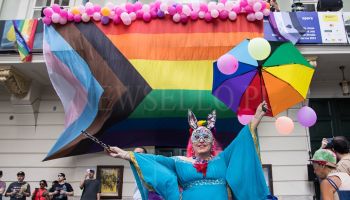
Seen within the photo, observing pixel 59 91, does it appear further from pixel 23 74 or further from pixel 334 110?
pixel 334 110

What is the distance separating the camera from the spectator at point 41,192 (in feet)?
23.2

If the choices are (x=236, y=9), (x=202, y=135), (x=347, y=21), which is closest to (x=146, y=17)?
(x=236, y=9)

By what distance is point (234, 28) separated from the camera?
7.34 meters

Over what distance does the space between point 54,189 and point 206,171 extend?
16.0 ft

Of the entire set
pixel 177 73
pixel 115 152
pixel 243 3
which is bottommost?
pixel 115 152

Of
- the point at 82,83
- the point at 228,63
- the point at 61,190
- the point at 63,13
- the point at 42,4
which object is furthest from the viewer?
the point at 42,4

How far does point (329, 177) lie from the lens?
296cm

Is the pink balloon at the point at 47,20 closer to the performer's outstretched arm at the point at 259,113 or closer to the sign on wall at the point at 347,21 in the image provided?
the performer's outstretched arm at the point at 259,113

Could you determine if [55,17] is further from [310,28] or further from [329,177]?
[329,177]

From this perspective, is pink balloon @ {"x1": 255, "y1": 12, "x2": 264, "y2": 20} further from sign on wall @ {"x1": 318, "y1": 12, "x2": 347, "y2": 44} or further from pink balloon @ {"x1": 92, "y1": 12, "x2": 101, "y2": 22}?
pink balloon @ {"x1": 92, "y1": 12, "x2": 101, "y2": 22}

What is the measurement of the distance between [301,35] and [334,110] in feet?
7.58

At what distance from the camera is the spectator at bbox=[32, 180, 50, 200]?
23.2 feet

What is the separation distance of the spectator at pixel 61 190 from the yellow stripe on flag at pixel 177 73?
2.73 metres

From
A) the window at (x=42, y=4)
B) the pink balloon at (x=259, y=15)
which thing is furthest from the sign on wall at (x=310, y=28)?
the window at (x=42, y=4)
